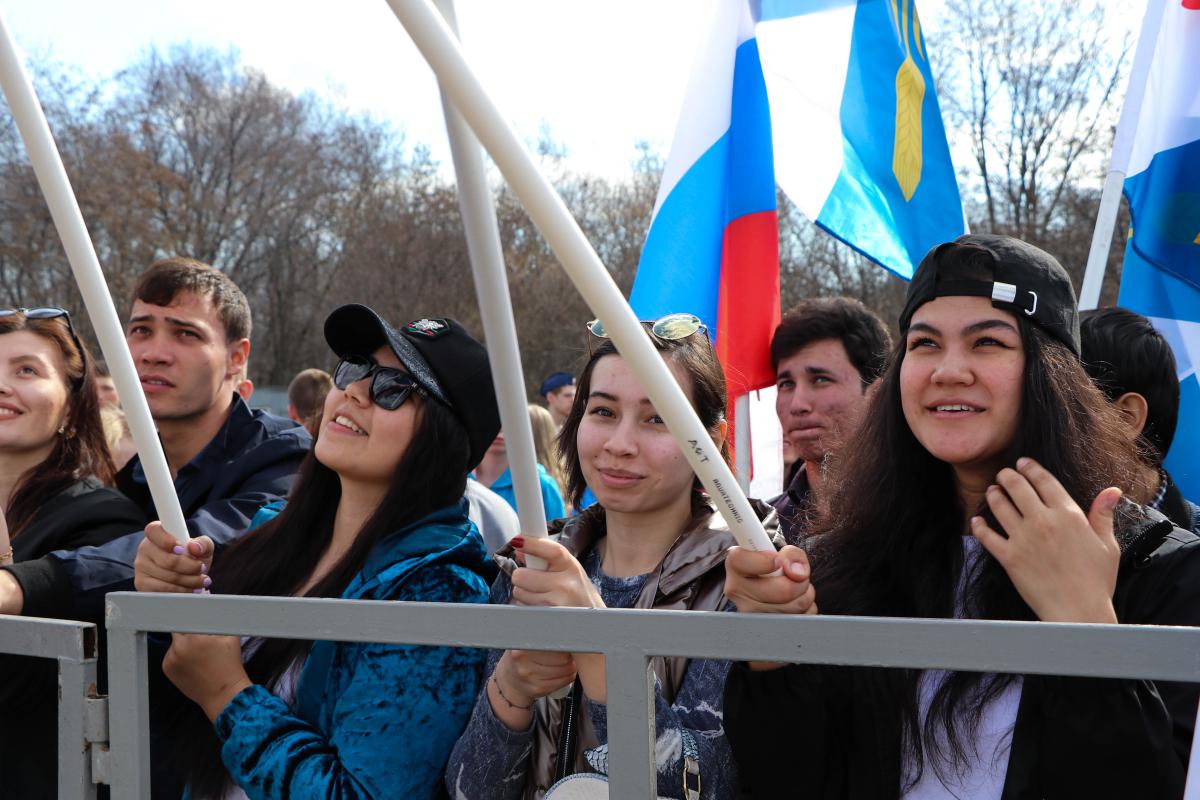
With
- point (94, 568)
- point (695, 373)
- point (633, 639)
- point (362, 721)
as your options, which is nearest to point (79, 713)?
point (362, 721)

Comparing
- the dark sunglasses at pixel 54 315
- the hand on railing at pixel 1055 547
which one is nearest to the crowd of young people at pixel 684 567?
the hand on railing at pixel 1055 547

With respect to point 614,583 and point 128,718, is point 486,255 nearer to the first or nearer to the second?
point 128,718

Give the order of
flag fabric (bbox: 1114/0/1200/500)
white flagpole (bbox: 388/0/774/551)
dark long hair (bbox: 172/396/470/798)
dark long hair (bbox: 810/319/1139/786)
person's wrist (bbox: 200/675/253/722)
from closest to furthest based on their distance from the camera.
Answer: white flagpole (bbox: 388/0/774/551) < dark long hair (bbox: 810/319/1139/786) < person's wrist (bbox: 200/675/253/722) < dark long hair (bbox: 172/396/470/798) < flag fabric (bbox: 1114/0/1200/500)

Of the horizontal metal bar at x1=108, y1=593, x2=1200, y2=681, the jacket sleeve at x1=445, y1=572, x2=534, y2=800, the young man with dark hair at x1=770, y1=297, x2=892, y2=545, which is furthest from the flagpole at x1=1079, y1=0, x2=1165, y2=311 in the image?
the horizontal metal bar at x1=108, y1=593, x2=1200, y2=681

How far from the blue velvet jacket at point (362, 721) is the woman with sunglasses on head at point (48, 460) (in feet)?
2.07

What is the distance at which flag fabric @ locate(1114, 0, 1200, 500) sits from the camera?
3709 mm

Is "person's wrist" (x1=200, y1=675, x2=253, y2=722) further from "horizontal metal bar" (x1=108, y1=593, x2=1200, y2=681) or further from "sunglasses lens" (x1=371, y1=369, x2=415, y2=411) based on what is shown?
"sunglasses lens" (x1=371, y1=369, x2=415, y2=411)

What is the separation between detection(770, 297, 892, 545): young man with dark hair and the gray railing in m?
2.05

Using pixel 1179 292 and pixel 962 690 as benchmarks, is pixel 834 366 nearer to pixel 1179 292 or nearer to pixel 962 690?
pixel 1179 292

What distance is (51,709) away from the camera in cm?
247

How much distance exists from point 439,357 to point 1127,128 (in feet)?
8.49

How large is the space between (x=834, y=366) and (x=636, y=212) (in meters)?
26.1

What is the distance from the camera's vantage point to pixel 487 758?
78.2 inches

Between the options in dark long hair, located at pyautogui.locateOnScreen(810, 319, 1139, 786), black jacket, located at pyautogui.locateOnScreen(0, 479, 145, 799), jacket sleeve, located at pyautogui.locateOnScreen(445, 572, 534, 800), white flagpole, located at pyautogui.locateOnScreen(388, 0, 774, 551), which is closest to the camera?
white flagpole, located at pyautogui.locateOnScreen(388, 0, 774, 551)
